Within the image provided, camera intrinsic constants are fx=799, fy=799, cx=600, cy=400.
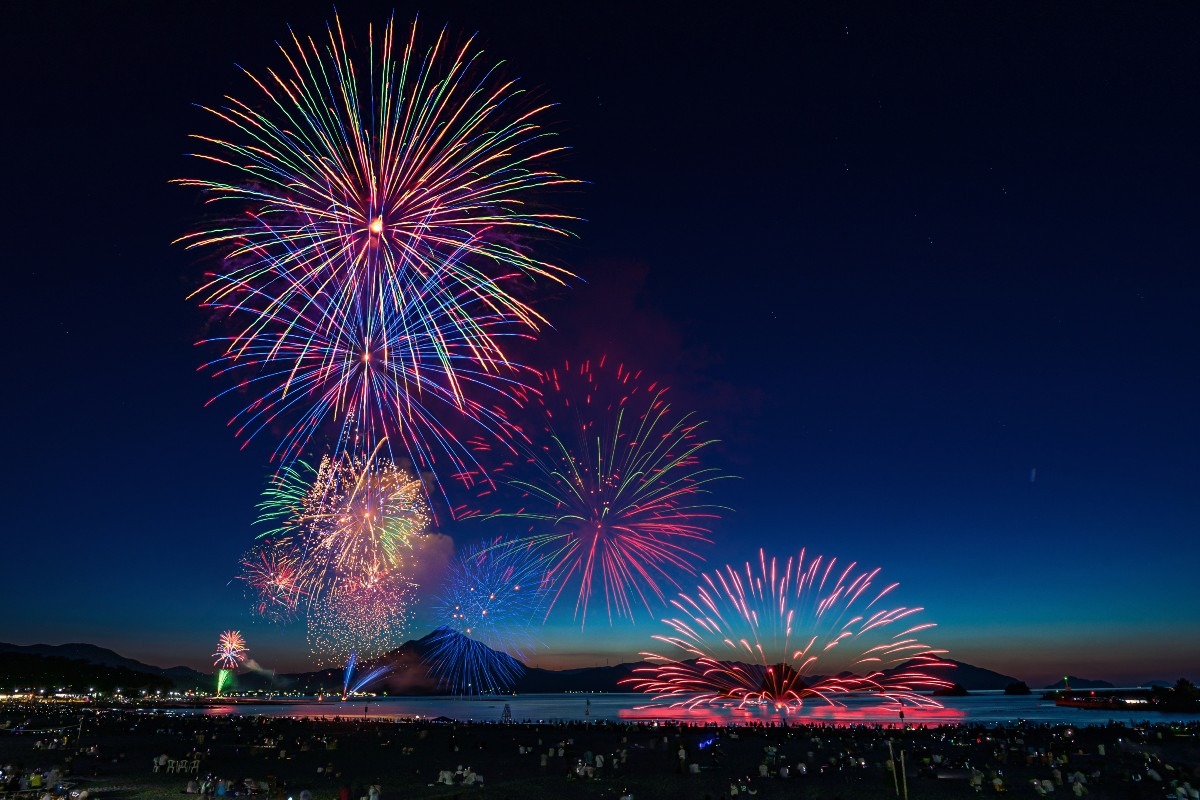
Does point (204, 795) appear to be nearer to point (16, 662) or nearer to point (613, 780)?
point (613, 780)

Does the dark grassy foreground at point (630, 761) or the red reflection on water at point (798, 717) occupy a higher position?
the dark grassy foreground at point (630, 761)

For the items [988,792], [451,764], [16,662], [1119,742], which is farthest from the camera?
[16,662]

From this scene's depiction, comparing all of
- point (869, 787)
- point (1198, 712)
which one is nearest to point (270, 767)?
point (869, 787)

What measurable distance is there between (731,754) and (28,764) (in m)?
32.2

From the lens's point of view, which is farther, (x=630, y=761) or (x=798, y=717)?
(x=798, y=717)

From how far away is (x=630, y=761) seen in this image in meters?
37.1

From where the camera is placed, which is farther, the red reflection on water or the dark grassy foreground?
the red reflection on water

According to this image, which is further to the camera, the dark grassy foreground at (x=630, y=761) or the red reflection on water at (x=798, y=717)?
the red reflection on water at (x=798, y=717)

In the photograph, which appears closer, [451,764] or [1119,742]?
[451,764]

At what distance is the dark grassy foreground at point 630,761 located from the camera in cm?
2820

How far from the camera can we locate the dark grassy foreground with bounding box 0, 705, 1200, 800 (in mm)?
28203

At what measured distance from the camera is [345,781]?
31.5 m

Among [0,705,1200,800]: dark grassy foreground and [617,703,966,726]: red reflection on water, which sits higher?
[0,705,1200,800]: dark grassy foreground

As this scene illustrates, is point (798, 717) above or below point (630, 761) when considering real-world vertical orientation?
below
